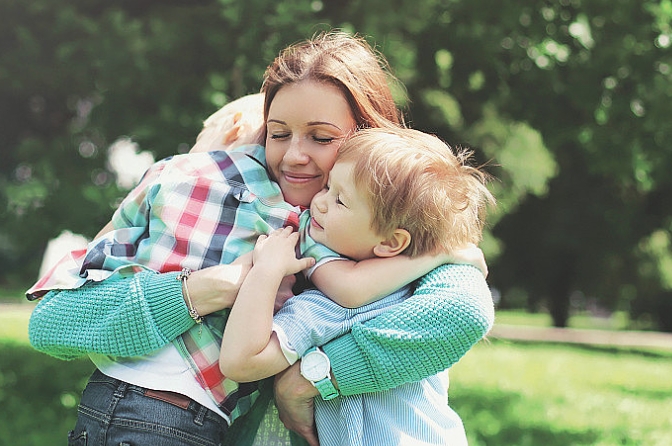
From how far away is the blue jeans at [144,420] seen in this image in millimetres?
2162

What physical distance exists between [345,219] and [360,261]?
12cm

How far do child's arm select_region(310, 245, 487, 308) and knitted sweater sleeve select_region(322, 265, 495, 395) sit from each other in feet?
0.20

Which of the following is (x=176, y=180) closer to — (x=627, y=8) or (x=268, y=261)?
(x=268, y=261)

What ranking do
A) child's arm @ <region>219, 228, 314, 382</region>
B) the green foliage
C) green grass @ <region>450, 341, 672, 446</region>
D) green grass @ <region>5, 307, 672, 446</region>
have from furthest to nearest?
green grass @ <region>450, 341, 672, 446</region>
green grass @ <region>5, 307, 672, 446</region>
the green foliage
child's arm @ <region>219, 228, 314, 382</region>

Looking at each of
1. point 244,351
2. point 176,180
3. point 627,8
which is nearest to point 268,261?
point 244,351

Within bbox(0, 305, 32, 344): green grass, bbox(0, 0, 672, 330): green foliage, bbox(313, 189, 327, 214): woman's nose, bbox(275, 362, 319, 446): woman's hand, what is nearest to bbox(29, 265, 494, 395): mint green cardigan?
bbox(275, 362, 319, 446): woman's hand

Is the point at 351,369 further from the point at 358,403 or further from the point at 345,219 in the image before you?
the point at 345,219

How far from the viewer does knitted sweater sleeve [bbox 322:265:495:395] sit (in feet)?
7.04

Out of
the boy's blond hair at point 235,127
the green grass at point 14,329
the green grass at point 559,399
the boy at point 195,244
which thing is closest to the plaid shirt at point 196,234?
the boy at point 195,244

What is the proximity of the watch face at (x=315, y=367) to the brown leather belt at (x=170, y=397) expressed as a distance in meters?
0.30

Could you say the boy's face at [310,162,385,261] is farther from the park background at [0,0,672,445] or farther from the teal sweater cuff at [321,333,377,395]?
the park background at [0,0,672,445]

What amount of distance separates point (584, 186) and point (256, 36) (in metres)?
18.3

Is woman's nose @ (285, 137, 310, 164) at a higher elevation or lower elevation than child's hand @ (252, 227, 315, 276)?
higher

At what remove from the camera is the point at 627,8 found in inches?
225
